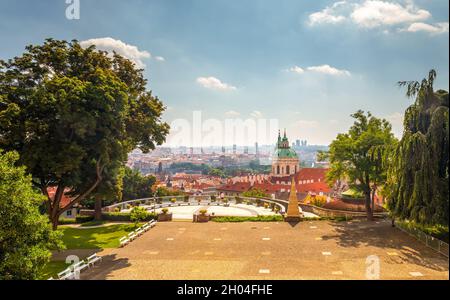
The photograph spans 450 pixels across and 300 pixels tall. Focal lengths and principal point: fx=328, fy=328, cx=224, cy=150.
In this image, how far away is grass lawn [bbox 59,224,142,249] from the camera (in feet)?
78.6

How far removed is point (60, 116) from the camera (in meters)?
19.9

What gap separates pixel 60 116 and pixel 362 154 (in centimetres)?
2395

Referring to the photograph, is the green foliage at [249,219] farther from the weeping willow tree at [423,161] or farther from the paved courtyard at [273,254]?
the weeping willow tree at [423,161]

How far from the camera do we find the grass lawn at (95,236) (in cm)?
2396

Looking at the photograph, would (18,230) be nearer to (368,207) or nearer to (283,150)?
(368,207)

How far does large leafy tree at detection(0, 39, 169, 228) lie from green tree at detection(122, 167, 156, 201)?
3346cm

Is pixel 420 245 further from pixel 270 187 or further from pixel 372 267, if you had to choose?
pixel 270 187

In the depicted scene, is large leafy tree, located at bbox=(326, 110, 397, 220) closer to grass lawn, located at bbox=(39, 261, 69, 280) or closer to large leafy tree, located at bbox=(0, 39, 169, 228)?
large leafy tree, located at bbox=(0, 39, 169, 228)

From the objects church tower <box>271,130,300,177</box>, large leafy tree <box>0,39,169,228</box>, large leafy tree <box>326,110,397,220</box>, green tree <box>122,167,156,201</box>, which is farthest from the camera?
church tower <box>271,130,300,177</box>

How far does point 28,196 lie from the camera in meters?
14.0

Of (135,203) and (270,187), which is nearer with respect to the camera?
(135,203)

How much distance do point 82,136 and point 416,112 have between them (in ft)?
68.5

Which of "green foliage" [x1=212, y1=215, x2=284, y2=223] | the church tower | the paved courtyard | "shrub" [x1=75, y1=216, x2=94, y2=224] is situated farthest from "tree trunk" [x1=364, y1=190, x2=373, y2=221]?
the church tower
